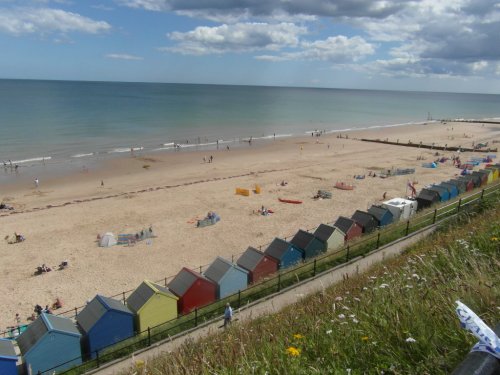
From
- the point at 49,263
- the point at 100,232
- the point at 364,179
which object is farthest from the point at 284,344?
the point at 364,179

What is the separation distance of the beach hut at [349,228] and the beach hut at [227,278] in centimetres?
690

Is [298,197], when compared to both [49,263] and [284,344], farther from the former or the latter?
[284,344]

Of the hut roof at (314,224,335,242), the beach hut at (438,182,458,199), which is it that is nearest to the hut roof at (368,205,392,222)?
the hut roof at (314,224,335,242)

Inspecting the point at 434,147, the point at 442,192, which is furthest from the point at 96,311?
the point at 434,147

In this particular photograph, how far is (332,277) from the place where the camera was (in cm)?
1328

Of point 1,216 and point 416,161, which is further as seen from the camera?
point 416,161

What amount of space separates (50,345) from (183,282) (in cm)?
519

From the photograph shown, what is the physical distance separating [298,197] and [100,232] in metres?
16.3

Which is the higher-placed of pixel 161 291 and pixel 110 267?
pixel 161 291

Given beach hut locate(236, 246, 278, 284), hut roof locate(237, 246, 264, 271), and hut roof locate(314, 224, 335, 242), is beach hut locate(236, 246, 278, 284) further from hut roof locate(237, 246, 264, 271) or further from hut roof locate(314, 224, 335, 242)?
hut roof locate(314, 224, 335, 242)

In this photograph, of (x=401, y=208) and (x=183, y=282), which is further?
(x=401, y=208)

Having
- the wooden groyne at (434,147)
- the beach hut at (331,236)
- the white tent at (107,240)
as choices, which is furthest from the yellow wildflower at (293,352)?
the wooden groyne at (434,147)

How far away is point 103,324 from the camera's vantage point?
1328 cm

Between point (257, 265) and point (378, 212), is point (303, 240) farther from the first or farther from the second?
point (378, 212)
